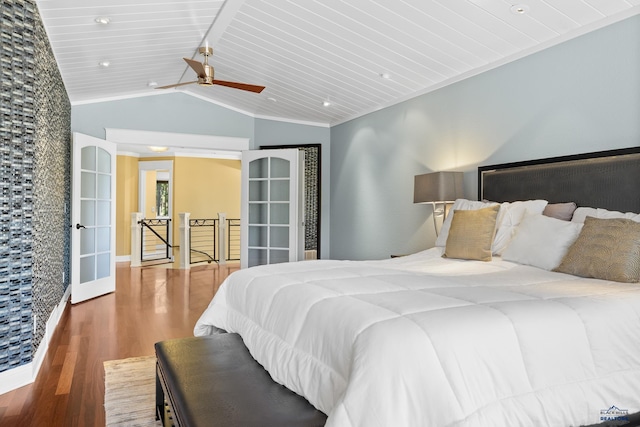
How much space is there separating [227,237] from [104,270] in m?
4.43

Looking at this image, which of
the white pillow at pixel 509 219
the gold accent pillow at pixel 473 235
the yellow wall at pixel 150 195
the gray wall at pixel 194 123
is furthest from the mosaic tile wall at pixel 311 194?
the yellow wall at pixel 150 195

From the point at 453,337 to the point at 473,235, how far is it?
1952 millimetres

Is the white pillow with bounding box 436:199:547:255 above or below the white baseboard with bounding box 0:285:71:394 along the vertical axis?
above

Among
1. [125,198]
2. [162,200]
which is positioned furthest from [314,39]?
[162,200]

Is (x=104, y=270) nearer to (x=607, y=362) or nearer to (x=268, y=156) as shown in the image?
(x=268, y=156)

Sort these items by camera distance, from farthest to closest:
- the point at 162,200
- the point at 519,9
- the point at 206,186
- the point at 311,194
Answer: the point at 162,200, the point at 206,186, the point at 311,194, the point at 519,9

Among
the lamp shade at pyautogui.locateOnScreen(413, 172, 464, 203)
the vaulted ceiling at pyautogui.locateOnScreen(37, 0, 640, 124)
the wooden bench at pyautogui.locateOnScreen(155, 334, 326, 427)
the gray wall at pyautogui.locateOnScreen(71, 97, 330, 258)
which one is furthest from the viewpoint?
the gray wall at pyautogui.locateOnScreen(71, 97, 330, 258)

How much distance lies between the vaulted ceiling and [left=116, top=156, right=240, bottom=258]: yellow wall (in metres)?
4.37

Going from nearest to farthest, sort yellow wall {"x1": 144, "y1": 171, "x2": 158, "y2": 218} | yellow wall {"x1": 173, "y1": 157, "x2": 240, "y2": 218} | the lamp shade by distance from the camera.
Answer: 1. the lamp shade
2. yellow wall {"x1": 173, "y1": 157, "x2": 240, "y2": 218}
3. yellow wall {"x1": 144, "y1": 171, "x2": 158, "y2": 218}

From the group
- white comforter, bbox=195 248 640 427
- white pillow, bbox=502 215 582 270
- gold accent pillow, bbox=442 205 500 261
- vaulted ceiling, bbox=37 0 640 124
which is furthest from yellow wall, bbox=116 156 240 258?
white comforter, bbox=195 248 640 427

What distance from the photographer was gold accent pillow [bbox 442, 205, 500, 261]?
3105mm

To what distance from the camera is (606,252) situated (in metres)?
2.33

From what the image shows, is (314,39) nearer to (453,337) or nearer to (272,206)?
(272,206)

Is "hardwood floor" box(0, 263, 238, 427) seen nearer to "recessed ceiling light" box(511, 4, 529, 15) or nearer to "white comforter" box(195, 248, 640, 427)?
"white comforter" box(195, 248, 640, 427)
